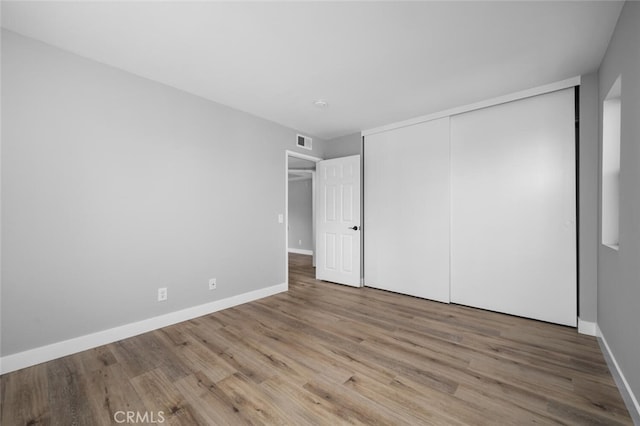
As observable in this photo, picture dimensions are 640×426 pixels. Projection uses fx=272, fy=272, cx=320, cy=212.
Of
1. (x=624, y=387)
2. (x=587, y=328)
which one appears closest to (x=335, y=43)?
(x=624, y=387)

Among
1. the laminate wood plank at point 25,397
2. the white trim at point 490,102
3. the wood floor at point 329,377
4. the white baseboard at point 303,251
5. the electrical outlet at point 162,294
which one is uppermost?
the white trim at point 490,102

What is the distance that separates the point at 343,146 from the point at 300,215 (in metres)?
3.89

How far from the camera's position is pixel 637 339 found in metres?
1.52

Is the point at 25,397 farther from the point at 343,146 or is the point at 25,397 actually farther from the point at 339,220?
the point at 343,146

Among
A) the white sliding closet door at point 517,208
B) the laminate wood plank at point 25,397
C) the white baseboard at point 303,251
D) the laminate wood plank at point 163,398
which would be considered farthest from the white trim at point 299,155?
the white baseboard at point 303,251


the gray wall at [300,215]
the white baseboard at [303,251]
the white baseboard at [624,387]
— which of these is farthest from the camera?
the gray wall at [300,215]

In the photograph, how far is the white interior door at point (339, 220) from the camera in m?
4.36

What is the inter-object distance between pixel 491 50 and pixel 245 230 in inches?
125

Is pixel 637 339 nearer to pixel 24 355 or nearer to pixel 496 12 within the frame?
pixel 496 12

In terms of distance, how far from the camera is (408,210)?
12.8 feet

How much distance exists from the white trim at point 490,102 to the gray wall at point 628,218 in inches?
25.0

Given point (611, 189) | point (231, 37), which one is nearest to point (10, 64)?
point (231, 37)

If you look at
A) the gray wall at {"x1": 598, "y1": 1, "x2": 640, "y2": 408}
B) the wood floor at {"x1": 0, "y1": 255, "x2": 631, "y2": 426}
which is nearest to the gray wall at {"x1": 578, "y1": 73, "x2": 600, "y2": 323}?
the wood floor at {"x1": 0, "y1": 255, "x2": 631, "y2": 426}

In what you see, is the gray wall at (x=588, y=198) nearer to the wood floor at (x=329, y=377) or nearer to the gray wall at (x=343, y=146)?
the wood floor at (x=329, y=377)
